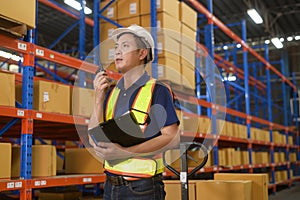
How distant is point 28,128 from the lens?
378 cm

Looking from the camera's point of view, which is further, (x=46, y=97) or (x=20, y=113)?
(x=46, y=97)

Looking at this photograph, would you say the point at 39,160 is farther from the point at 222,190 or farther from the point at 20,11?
the point at 222,190

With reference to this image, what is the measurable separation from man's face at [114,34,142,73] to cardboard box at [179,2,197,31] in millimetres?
4815

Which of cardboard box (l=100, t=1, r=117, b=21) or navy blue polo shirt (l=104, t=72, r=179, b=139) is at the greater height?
cardboard box (l=100, t=1, r=117, b=21)

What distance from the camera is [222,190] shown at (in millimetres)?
4465

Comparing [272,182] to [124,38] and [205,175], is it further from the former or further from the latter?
[124,38]

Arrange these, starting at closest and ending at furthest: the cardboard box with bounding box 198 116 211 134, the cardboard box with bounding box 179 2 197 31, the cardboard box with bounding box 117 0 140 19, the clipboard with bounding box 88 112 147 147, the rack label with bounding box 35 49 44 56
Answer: the clipboard with bounding box 88 112 147 147 → the rack label with bounding box 35 49 44 56 → the cardboard box with bounding box 117 0 140 19 → the cardboard box with bounding box 179 2 197 31 → the cardboard box with bounding box 198 116 211 134

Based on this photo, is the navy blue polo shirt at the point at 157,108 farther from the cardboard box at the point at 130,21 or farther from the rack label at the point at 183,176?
the cardboard box at the point at 130,21

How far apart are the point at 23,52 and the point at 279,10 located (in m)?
13.3

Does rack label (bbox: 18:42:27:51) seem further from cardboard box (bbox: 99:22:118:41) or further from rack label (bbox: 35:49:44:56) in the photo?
cardboard box (bbox: 99:22:118:41)

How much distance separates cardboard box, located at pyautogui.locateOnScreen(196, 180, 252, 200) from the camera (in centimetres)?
442

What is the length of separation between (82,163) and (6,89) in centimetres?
162

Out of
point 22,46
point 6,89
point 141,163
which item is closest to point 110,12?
point 22,46

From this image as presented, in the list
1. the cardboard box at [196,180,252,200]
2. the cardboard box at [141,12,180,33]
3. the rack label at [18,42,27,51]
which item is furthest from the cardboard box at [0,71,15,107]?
the cardboard box at [141,12,180,33]
